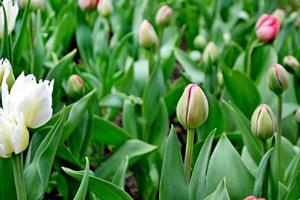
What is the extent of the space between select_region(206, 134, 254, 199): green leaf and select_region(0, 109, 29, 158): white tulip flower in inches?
14.5

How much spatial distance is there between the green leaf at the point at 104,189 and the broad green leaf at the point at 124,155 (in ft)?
1.31

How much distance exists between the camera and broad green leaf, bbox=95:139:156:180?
1619 millimetres

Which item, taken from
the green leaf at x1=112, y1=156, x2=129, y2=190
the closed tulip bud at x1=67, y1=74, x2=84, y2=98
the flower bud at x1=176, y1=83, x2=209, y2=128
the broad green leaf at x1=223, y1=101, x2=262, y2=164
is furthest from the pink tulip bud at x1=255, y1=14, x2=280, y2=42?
the flower bud at x1=176, y1=83, x2=209, y2=128

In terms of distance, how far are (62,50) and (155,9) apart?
0.37 metres

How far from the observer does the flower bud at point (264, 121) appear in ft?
4.01

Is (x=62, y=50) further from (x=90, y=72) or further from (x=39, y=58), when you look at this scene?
(x=39, y=58)

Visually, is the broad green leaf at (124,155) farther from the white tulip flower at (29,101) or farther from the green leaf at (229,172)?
the white tulip flower at (29,101)

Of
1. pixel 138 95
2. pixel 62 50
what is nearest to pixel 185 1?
pixel 62 50

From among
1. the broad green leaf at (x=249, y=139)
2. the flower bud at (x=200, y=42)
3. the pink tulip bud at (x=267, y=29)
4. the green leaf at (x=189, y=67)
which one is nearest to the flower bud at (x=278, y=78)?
the broad green leaf at (x=249, y=139)

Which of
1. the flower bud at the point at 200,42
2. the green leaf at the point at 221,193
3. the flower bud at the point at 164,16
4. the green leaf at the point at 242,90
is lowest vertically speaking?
the flower bud at the point at 200,42

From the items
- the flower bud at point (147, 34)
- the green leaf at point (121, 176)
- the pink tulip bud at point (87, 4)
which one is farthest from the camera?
the pink tulip bud at point (87, 4)

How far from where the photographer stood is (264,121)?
1228mm

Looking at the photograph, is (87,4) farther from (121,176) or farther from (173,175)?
(173,175)

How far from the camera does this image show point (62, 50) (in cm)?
227
